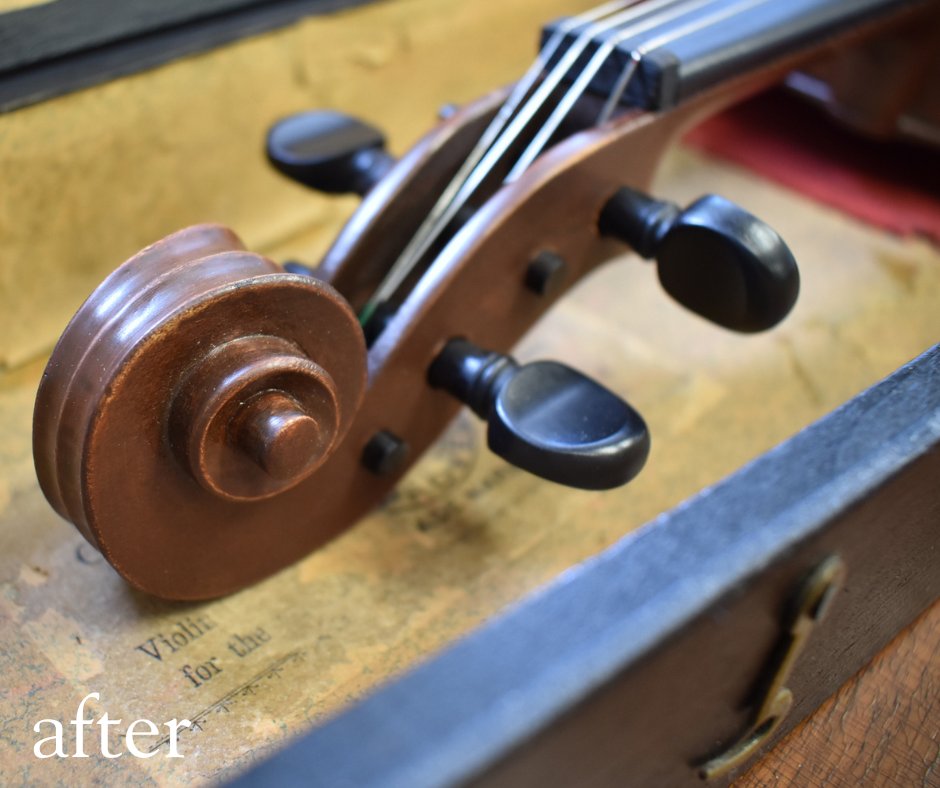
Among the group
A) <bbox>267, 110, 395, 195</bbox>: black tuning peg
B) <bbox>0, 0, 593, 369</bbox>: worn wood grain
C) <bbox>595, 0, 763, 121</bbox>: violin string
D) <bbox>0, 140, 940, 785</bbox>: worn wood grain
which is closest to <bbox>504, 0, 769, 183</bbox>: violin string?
<bbox>595, 0, 763, 121</bbox>: violin string

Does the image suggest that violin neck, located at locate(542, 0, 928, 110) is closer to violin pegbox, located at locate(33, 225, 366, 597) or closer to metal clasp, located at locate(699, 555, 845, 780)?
violin pegbox, located at locate(33, 225, 366, 597)

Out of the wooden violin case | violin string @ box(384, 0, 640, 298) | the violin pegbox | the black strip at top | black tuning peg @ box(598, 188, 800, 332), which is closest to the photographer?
the wooden violin case

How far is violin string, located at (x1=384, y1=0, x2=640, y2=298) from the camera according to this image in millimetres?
834

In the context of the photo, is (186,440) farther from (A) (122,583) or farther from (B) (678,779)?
(B) (678,779)

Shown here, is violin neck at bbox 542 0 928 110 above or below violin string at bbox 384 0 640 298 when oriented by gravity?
above

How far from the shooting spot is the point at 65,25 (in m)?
0.96

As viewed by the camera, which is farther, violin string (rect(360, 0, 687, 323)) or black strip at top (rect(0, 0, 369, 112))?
black strip at top (rect(0, 0, 369, 112))

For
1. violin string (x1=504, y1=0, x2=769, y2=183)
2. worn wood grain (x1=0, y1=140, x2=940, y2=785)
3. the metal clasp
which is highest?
violin string (x1=504, y1=0, x2=769, y2=183)

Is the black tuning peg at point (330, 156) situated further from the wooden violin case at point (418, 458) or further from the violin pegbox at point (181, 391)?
the violin pegbox at point (181, 391)

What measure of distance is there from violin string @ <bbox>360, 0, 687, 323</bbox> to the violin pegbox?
A: 14cm

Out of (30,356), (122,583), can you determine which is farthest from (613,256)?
(30,356)

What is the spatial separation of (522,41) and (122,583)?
911mm

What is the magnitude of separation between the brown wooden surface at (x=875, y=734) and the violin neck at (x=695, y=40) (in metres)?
0.45

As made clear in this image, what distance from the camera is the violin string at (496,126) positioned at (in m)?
0.83
